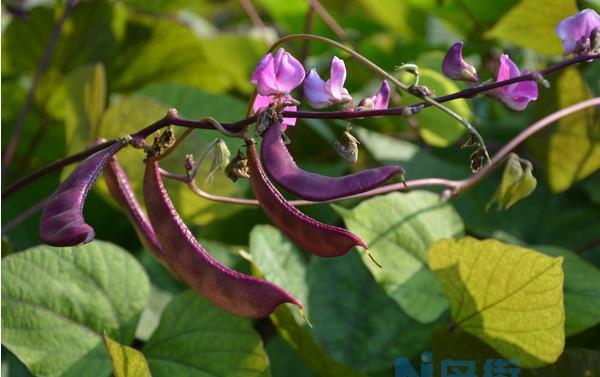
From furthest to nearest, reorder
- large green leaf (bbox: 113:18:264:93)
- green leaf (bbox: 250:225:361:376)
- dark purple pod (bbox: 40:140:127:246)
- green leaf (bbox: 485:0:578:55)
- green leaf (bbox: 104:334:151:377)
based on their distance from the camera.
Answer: large green leaf (bbox: 113:18:264:93) → green leaf (bbox: 485:0:578:55) → green leaf (bbox: 250:225:361:376) → green leaf (bbox: 104:334:151:377) → dark purple pod (bbox: 40:140:127:246)

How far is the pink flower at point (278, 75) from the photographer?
0.48 m

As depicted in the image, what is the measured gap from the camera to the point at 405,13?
3.64 ft

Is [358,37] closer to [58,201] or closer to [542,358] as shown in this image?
[542,358]

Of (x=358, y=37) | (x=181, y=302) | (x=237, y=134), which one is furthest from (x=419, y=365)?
(x=358, y=37)

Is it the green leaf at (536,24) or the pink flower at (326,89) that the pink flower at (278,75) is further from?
the green leaf at (536,24)

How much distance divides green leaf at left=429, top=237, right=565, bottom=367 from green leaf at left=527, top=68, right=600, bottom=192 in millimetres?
231

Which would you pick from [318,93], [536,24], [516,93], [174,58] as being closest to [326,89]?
[318,93]

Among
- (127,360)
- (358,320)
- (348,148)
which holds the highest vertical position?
(348,148)

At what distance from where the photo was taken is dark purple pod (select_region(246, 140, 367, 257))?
483mm

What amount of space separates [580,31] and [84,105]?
45 centimetres

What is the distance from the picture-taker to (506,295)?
25.4 inches

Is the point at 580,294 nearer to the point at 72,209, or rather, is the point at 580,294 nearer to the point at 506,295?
the point at 506,295

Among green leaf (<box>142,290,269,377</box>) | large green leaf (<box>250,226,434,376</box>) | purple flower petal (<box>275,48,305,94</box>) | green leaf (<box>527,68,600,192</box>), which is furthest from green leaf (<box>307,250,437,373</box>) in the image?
purple flower petal (<box>275,48,305,94</box>)

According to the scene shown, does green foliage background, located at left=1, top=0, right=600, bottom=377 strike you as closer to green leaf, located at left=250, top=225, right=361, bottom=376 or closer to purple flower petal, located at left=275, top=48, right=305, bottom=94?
green leaf, located at left=250, top=225, right=361, bottom=376
